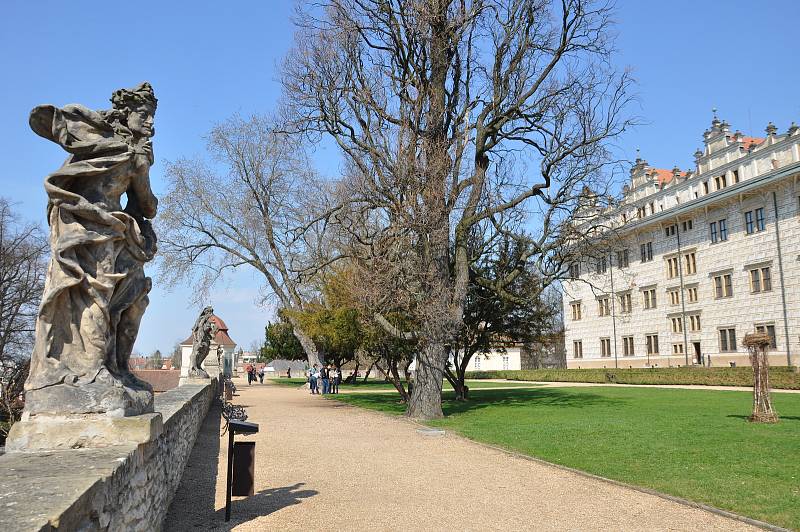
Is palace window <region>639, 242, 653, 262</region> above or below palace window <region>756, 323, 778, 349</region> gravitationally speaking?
above

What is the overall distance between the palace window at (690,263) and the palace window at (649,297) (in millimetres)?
4620

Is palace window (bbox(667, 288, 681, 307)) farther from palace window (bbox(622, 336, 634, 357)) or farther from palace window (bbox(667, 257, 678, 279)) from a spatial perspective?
palace window (bbox(622, 336, 634, 357))

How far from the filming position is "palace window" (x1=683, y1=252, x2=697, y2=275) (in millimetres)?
51344

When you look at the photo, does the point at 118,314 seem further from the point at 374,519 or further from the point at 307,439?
the point at 307,439

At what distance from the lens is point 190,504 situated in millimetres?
8531

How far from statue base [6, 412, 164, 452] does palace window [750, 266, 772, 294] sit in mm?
47766

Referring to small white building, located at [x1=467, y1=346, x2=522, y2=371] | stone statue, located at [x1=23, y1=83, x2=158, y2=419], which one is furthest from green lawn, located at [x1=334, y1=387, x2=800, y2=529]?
small white building, located at [x1=467, y1=346, x2=522, y2=371]

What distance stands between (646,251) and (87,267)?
58.2 m

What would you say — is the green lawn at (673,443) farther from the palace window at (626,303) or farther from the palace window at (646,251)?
the palace window at (626,303)

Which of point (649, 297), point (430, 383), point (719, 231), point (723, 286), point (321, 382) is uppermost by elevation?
point (719, 231)

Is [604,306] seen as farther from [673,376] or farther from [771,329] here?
[673,376]

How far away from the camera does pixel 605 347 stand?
6184 cm

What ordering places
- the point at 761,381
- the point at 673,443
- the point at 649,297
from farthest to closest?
the point at 649,297
the point at 761,381
the point at 673,443

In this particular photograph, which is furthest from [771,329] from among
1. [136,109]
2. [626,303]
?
[136,109]
